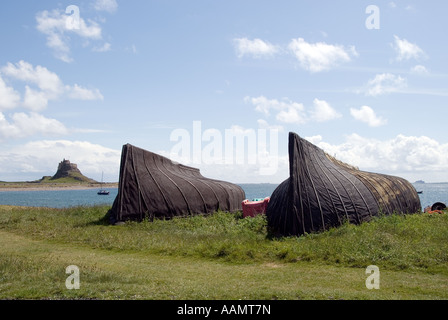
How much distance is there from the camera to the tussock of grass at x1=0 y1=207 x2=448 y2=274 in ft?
43.4

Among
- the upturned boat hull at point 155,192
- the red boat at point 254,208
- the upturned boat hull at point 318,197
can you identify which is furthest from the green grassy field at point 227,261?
the red boat at point 254,208

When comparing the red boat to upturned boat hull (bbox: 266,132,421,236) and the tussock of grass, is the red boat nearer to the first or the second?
the tussock of grass

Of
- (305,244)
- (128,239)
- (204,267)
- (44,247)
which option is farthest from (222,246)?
(44,247)

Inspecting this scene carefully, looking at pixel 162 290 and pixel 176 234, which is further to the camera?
pixel 176 234

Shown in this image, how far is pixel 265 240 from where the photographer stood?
56.9 ft

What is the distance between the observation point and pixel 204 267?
13352mm

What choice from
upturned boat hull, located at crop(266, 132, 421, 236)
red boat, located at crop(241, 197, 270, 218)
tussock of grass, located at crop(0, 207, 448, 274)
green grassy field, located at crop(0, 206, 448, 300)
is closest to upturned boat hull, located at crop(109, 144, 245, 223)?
tussock of grass, located at crop(0, 207, 448, 274)

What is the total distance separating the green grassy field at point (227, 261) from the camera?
30.8 ft

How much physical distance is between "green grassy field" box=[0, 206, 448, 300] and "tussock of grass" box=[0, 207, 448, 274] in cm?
4

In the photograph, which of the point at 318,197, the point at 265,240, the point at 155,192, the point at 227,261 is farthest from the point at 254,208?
the point at 227,261

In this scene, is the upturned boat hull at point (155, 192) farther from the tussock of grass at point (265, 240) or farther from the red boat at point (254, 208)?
the red boat at point (254, 208)

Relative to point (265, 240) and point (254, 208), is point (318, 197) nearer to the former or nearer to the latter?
point (265, 240)
